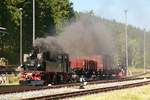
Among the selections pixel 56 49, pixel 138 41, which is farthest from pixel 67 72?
pixel 138 41

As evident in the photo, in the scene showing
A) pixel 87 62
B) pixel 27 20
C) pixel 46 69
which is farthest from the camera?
pixel 27 20

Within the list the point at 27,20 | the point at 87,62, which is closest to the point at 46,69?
the point at 87,62

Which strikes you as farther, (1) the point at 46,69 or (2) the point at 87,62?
(2) the point at 87,62

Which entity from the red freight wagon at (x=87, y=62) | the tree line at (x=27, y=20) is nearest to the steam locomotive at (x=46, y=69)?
the red freight wagon at (x=87, y=62)

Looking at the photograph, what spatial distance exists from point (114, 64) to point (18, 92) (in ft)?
125

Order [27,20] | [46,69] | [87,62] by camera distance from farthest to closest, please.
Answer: [27,20]
[87,62]
[46,69]

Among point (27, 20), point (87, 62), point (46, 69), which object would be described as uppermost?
point (27, 20)

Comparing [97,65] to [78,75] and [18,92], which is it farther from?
[18,92]

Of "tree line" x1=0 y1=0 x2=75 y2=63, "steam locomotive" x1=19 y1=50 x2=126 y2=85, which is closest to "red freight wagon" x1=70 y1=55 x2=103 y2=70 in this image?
"steam locomotive" x1=19 y1=50 x2=126 y2=85

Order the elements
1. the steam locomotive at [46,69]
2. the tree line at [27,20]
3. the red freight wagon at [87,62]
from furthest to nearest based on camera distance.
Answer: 1. the tree line at [27,20]
2. the red freight wagon at [87,62]
3. the steam locomotive at [46,69]

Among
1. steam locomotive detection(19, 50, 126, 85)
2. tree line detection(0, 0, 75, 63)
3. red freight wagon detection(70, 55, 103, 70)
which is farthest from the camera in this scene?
tree line detection(0, 0, 75, 63)

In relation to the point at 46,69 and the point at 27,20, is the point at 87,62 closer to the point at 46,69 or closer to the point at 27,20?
the point at 46,69

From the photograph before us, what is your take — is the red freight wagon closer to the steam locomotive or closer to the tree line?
the steam locomotive

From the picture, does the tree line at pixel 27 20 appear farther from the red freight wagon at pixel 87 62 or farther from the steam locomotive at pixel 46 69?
the steam locomotive at pixel 46 69
